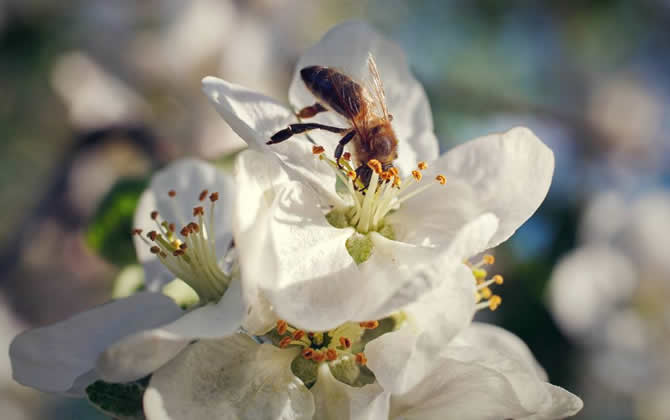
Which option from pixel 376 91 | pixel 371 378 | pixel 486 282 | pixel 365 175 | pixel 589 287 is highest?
pixel 376 91

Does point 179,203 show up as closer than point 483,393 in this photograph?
No

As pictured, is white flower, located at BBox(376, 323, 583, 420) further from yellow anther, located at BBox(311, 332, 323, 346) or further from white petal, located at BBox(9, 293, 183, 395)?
white petal, located at BBox(9, 293, 183, 395)

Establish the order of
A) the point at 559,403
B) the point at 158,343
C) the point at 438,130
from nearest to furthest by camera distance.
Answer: the point at 158,343 < the point at 559,403 < the point at 438,130

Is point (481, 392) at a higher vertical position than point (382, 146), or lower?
lower

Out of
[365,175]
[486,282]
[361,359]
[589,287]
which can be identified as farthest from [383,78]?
[589,287]

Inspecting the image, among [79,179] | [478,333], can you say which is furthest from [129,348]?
[79,179]

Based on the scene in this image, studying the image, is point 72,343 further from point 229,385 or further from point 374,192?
point 374,192

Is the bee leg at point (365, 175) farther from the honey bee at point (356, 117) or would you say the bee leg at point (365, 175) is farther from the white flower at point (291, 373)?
the white flower at point (291, 373)

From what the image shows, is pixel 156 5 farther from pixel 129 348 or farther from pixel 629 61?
pixel 129 348

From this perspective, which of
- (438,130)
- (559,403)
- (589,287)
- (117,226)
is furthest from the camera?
(438,130)
